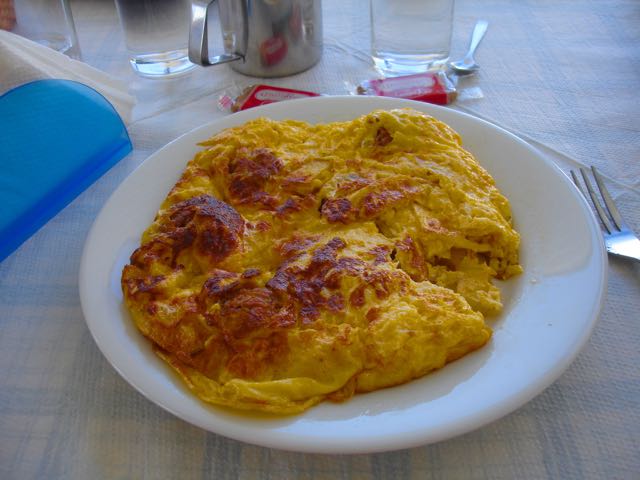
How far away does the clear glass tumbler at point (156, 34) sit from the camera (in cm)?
219

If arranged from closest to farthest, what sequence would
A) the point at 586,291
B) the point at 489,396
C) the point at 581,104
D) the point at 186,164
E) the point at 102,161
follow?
the point at 489,396, the point at 586,291, the point at 186,164, the point at 102,161, the point at 581,104

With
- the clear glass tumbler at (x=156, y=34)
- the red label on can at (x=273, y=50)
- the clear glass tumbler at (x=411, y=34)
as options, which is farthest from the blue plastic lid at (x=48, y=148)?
the clear glass tumbler at (x=411, y=34)

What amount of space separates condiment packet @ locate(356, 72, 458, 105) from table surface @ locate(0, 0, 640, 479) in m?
0.11

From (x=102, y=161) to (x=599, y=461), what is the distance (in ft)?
5.38

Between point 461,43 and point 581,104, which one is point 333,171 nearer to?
point 581,104

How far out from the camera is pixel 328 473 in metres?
1.04

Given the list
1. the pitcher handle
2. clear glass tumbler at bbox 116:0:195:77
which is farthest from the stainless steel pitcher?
clear glass tumbler at bbox 116:0:195:77

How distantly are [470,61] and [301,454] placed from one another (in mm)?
1836

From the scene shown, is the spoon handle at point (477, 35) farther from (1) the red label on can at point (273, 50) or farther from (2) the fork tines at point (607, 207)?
(2) the fork tines at point (607, 207)

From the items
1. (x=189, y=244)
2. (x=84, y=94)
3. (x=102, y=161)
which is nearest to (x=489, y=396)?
(x=189, y=244)

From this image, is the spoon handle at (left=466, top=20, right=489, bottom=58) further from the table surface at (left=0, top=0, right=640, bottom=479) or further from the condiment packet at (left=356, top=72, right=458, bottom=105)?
the condiment packet at (left=356, top=72, right=458, bottom=105)

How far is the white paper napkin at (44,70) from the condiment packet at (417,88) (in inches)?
35.4

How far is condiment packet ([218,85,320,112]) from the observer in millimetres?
2045

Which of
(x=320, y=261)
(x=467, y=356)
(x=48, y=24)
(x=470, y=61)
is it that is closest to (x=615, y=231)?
(x=467, y=356)
